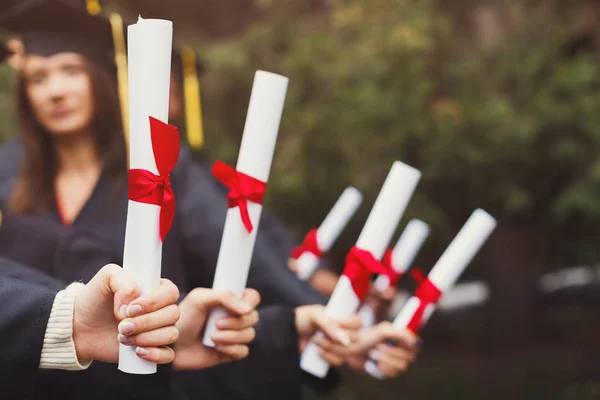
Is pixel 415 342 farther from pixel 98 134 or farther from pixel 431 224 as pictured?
pixel 431 224

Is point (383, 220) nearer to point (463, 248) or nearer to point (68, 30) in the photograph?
point (463, 248)

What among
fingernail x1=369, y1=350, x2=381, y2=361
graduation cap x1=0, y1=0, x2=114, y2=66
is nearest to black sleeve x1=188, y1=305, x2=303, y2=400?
fingernail x1=369, y1=350, x2=381, y2=361

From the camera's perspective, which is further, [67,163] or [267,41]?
[267,41]

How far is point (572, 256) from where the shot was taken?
498cm

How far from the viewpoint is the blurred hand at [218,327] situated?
4.27 ft

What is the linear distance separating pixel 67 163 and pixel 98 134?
0.39 ft

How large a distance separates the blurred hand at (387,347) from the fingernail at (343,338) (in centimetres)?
17

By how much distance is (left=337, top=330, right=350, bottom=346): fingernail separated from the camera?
147 cm

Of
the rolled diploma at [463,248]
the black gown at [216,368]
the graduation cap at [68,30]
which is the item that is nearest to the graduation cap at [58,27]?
the graduation cap at [68,30]

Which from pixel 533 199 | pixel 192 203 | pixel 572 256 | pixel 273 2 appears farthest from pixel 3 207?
pixel 572 256

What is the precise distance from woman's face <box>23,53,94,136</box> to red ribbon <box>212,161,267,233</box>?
0.75 meters

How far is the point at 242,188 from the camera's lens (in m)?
1.25

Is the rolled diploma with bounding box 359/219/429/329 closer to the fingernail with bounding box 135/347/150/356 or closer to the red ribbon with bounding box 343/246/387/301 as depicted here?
the red ribbon with bounding box 343/246/387/301

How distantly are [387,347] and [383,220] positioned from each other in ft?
1.48
